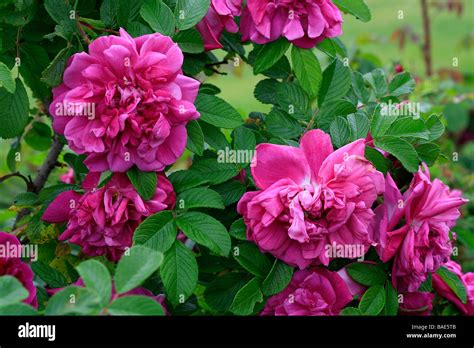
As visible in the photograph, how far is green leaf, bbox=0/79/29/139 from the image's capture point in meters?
1.00

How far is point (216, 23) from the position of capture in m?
1.03

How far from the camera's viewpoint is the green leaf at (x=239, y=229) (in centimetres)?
94

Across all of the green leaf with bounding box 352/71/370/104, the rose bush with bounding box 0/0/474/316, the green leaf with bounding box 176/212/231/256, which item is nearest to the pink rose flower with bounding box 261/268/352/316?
the rose bush with bounding box 0/0/474/316

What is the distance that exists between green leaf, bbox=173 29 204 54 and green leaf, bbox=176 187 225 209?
0.61ft

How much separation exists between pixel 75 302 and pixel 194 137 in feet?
0.97

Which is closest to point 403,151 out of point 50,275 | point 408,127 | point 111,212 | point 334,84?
point 408,127

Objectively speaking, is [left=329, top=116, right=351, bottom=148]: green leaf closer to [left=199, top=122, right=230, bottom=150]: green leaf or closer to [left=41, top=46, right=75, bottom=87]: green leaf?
[left=199, top=122, right=230, bottom=150]: green leaf

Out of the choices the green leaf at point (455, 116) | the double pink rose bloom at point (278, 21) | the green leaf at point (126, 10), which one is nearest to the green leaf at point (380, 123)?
the double pink rose bloom at point (278, 21)

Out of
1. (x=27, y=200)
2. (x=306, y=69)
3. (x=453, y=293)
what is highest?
(x=306, y=69)

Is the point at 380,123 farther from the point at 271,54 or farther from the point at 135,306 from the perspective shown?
the point at 135,306

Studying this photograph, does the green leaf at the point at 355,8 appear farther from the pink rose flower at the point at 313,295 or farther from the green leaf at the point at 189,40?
the pink rose flower at the point at 313,295

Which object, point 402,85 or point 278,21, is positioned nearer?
point 278,21
